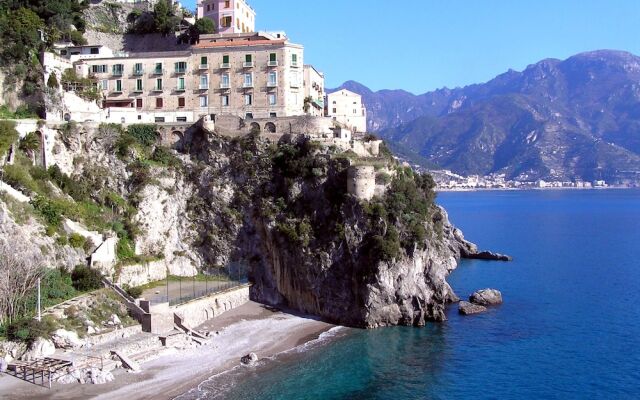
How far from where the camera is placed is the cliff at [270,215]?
51969mm

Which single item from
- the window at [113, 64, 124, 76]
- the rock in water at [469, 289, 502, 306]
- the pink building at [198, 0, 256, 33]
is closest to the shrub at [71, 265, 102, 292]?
the window at [113, 64, 124, 76]

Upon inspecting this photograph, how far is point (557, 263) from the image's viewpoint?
264 ft

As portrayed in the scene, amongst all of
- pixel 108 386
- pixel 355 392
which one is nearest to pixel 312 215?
pixel 355 392

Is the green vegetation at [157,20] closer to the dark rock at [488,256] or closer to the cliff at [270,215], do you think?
the cliff at [270,215]

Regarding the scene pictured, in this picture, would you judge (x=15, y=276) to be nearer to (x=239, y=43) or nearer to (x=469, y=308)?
(x=239, y=43)

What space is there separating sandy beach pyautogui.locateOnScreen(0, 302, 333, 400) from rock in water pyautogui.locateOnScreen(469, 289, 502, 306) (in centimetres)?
1539

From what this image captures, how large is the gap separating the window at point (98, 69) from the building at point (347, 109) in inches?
975

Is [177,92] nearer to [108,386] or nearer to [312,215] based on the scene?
[312,215]

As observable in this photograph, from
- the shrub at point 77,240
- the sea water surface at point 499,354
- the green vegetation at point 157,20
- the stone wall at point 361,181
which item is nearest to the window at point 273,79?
the stone wall at point 361,181

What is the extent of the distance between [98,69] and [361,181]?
3001cm

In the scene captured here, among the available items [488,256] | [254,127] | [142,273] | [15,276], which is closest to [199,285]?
[142,273]

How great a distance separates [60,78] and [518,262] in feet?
187

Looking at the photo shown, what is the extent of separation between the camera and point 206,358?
4272 centimetres

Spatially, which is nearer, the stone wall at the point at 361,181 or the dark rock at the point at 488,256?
the stone wall at the point at 361,181
